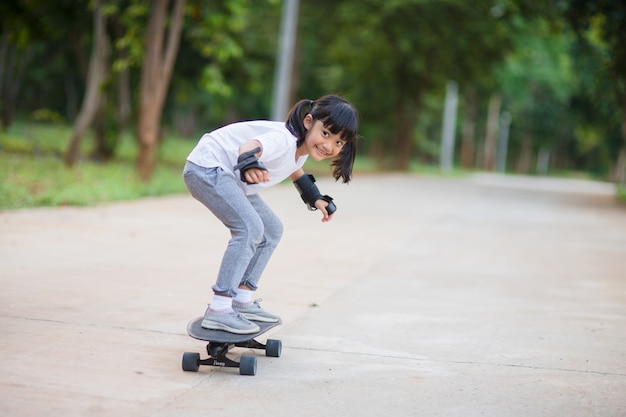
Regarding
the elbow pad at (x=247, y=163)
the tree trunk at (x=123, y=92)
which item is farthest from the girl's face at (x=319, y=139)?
the tree trunk at (x=123, y=92)

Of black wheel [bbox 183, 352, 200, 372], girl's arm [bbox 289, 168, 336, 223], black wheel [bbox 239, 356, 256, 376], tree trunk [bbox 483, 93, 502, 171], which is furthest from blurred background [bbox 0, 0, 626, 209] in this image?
tree trunk [bbox 483, 93, 502, 171]

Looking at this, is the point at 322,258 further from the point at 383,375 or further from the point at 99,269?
the point at 383,375

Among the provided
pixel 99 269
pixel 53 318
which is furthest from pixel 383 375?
pixel 99 269

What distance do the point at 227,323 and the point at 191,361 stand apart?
261 mm

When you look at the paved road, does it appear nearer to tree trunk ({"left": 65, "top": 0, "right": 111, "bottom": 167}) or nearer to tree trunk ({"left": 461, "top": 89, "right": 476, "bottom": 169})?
tree trunk ({"left": 65, "top": 0, "right": 111, "bottom": 167})

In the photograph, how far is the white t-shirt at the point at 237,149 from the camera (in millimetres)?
4648

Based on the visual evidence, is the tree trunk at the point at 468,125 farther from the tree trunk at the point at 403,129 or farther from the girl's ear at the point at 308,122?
the girl's ear at the point at 308,122

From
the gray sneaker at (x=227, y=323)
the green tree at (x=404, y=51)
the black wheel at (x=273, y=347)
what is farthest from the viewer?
the green tree at (x=404, y=51)

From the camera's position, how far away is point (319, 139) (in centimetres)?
470

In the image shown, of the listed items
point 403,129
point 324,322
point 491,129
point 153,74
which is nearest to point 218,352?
point 324,322

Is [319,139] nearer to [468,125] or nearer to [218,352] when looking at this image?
[218,352]

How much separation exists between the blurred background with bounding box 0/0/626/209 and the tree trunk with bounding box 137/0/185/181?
0.09 feet

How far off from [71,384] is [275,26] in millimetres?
34610

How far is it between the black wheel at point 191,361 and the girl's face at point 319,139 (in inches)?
45.0
